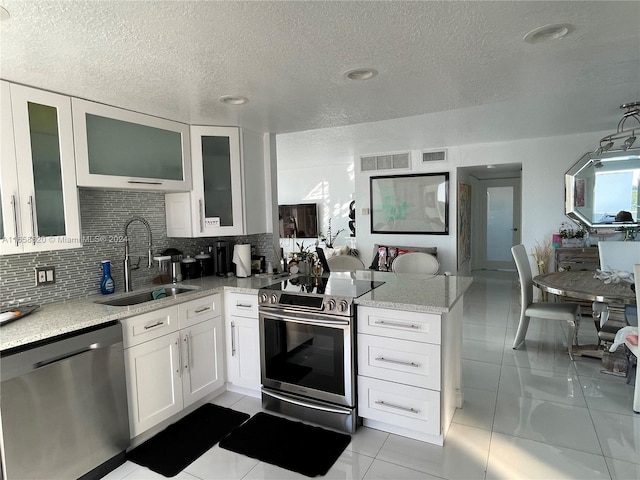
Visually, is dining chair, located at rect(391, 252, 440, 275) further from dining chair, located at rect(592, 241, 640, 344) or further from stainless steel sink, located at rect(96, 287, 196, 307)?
stainless steel sink, located at rect(96, 287, 196, 307)

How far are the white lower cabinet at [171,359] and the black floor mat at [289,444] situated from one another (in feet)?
1.52

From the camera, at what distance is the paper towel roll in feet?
10.5

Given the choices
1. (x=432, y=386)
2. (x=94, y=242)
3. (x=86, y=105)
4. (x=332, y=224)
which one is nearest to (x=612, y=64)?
(x=432, y=386)

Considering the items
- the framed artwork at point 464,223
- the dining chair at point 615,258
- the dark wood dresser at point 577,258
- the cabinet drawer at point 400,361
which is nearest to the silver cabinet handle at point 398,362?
the cabinet drawer at point 400,361

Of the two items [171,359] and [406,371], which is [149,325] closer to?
[171,359]

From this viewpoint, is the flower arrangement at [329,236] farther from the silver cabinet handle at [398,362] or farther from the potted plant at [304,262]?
the silver cabinet handle at [398,362]

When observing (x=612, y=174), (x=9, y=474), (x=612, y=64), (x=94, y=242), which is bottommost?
(x=9, y=474)

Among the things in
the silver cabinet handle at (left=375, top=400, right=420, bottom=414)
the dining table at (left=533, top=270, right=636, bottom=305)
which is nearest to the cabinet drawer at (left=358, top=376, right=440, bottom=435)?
the silver cabinet handle at (left=375, top=400, right=420, bottom=414)

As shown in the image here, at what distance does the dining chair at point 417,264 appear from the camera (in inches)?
135

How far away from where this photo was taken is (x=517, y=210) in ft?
26.7

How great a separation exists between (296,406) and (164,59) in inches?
91.0

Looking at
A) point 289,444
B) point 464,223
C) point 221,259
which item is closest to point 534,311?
point 289,444

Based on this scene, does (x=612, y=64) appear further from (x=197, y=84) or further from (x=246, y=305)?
(x=246, y=305)

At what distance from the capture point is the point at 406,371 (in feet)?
7.15
